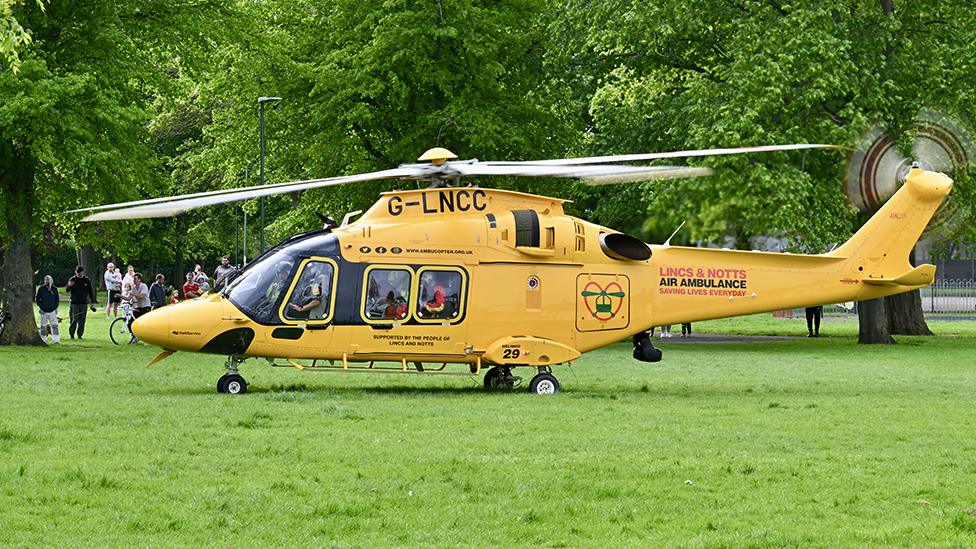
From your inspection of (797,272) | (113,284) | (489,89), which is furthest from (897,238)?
(113,284)

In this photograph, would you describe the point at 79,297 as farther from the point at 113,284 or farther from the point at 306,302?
the point at 306,302

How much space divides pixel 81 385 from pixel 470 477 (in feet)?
36.3

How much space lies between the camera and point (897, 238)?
21.9m

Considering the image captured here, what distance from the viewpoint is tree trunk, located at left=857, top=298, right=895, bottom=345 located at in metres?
37.1

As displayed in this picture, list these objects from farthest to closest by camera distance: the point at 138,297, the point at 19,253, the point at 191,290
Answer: the point at 191,290 → the point at 138,297 → the point at 19,253

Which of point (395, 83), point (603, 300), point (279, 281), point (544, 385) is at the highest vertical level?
point (395, 83)

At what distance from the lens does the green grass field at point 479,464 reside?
10000mm

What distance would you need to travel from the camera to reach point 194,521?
1014 cm

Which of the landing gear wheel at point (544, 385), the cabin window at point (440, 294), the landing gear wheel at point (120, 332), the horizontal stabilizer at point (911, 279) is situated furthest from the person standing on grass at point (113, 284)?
the horizontal stabilizer at point (911, 279)

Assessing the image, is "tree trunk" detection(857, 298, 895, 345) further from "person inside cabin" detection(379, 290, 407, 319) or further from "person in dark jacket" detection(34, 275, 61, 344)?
"person in dark jacket" detection(34, 275, 61, 344)

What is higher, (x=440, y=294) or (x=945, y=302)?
(x=945, y=302)

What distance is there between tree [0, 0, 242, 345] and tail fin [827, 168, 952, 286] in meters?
16.3

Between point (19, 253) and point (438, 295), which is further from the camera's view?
point (19, 253)

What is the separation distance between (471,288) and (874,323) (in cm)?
Result: 1969
